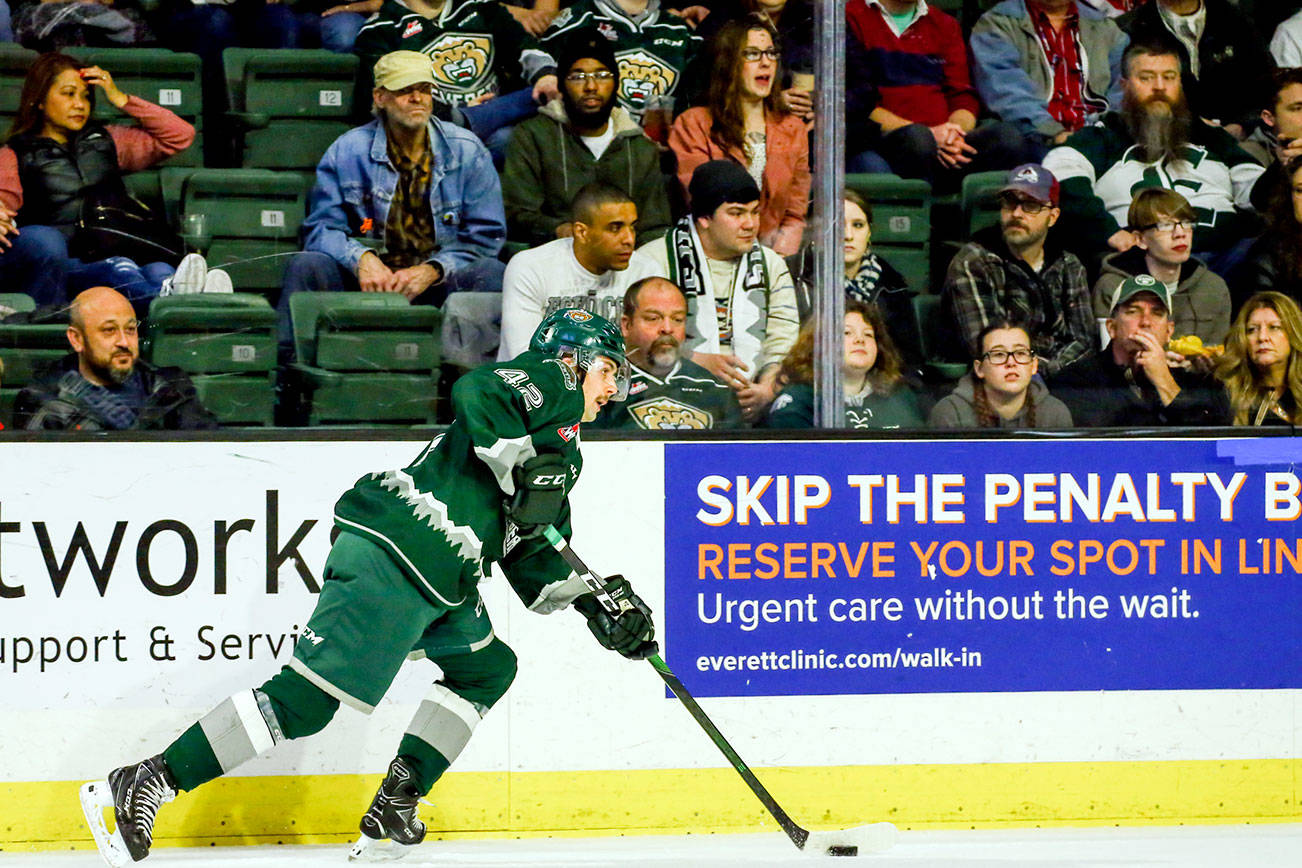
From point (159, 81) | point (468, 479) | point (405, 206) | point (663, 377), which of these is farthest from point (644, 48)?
point (468, 479)

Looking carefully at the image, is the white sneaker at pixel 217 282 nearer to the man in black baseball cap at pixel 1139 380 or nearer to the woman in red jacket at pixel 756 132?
the woman in red jacket at pixel 756 132

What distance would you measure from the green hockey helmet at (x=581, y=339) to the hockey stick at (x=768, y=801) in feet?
1.17

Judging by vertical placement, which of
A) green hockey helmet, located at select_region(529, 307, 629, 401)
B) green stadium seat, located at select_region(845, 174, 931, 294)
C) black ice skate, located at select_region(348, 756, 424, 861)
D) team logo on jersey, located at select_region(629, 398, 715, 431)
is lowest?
black ice skate, located at select_region(348, 756, 424, 861)

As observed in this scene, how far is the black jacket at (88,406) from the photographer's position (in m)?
3.57

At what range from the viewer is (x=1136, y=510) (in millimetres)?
3707

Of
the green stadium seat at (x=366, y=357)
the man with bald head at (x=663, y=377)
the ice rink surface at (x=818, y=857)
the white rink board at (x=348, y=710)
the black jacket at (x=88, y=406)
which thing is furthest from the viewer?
the man with bald head at (x=663, y=377)

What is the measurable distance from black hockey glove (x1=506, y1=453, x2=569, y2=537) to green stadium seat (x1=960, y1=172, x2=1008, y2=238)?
4.45ft

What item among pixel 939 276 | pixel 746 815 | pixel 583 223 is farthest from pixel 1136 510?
pixel 583 223

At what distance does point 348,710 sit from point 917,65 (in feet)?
6.75

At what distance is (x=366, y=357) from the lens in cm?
371

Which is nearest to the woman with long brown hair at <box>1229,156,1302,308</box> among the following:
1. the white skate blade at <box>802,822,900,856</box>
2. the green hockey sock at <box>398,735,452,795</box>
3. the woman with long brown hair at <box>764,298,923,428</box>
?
the woman with long brown hair at <box>764,298,923,428</box>

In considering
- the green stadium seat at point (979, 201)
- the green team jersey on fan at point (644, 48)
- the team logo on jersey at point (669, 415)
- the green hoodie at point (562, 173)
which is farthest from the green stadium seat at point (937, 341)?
the green team jersey on fan at point (644, 48)

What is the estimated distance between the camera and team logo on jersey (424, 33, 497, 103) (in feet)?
12.6

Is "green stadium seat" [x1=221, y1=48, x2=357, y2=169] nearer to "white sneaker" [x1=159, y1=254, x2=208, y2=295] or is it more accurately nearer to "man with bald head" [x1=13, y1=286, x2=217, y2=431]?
"white sneaker" [x1=159, y1=254, x2=208, y2=295]
